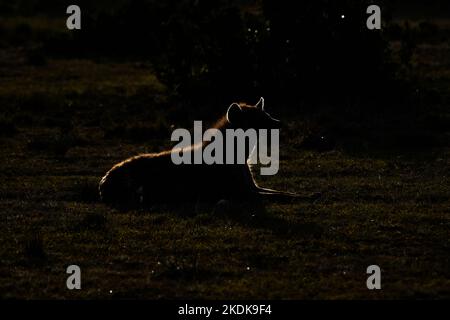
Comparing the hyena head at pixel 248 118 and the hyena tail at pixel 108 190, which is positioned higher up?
the hyena head at pixel 248 118

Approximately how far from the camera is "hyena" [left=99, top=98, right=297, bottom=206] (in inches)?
443

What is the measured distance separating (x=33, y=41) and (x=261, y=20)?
13.5 meters

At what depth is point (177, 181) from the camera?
11.3 m

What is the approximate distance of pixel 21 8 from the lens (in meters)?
44.2

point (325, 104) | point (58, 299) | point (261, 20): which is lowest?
point (58, 299)

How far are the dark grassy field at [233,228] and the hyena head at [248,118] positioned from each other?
3.18ft

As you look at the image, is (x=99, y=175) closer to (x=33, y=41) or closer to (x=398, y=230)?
(x=398, y=230)

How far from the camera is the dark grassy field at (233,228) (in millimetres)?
8250

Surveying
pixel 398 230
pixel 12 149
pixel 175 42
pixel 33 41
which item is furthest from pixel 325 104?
pixel 33 41

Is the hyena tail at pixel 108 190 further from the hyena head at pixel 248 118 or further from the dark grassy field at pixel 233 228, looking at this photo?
the hyena head at pixel 248 118

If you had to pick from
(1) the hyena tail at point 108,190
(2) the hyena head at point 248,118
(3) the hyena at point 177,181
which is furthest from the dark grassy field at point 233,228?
(2) the hyena head at point 248,118

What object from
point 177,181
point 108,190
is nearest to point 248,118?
point 177,181

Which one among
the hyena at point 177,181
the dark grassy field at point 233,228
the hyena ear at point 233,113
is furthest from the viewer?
the hyena ear at point 233,113

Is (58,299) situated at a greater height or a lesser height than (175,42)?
lesser
